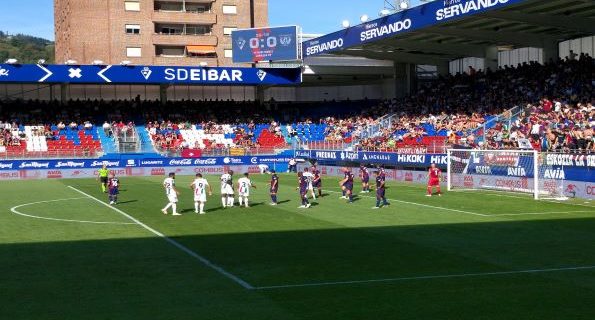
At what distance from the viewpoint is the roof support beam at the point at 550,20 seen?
43.5 m

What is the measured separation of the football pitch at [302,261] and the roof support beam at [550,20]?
1624cm

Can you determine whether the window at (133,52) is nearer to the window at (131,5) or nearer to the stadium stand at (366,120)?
the window at (131,5)

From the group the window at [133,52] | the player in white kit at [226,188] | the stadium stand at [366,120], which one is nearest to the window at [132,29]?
the window at [133,52]

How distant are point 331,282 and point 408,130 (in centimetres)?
4167

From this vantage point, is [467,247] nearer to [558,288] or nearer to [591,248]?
[591,248]

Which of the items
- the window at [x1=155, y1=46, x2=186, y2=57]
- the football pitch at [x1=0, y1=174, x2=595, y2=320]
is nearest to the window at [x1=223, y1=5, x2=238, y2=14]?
the window at [x1=155, y1=46, x2=186, y2=57]

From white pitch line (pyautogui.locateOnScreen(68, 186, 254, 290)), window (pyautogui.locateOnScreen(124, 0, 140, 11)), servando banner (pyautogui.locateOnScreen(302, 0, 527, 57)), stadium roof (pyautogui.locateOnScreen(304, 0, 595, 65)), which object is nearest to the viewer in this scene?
white pitch line (pyautogui.locateOnScreen(68, 186, 254, 290))

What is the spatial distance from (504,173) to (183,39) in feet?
200

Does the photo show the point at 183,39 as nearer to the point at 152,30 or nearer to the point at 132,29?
the point at 152,30

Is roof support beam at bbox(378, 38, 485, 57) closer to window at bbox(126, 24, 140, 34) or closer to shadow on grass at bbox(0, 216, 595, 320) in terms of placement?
shadow on grass at bbox(0, 216, 595, 320)

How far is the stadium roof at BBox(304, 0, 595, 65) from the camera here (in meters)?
43.3

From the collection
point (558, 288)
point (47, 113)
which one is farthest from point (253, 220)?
point (47, 113)

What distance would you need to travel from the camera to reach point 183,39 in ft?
297

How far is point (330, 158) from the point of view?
56.6 meters
